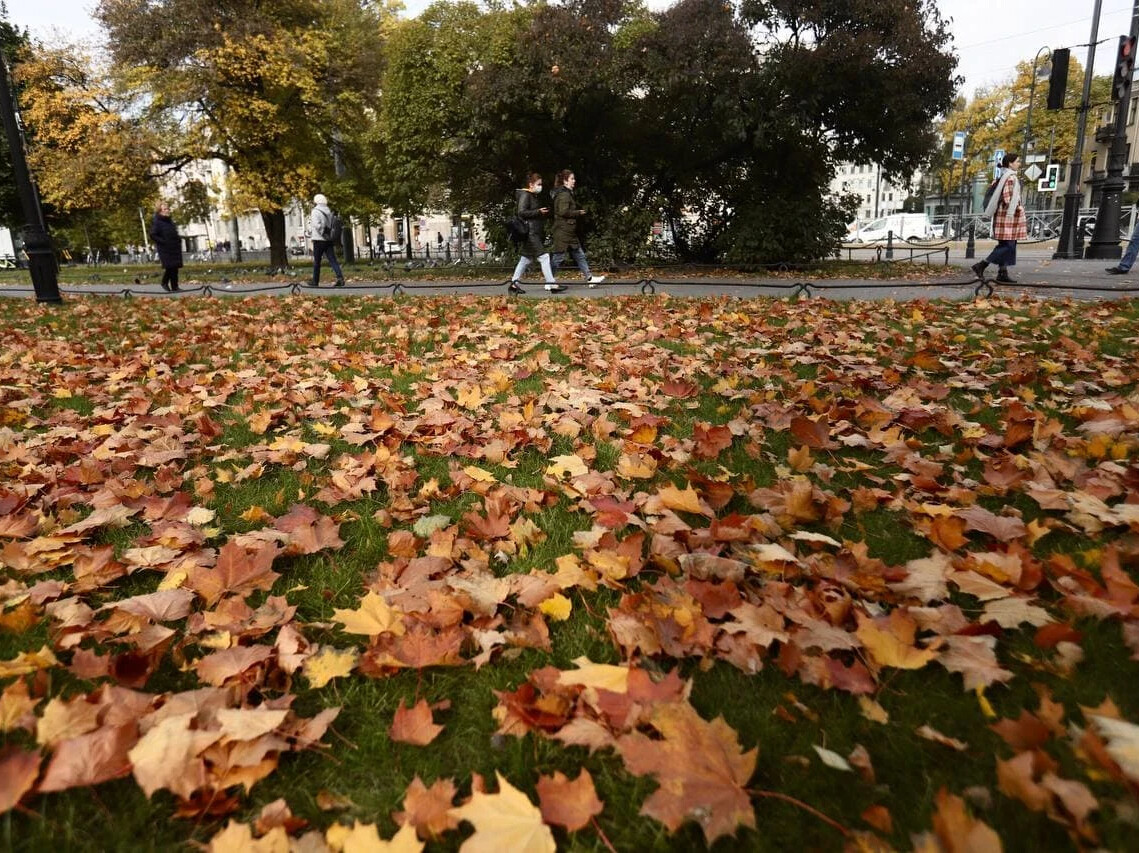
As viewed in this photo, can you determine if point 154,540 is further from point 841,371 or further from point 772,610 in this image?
point 841,371

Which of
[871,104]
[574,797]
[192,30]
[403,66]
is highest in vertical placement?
[192,30]

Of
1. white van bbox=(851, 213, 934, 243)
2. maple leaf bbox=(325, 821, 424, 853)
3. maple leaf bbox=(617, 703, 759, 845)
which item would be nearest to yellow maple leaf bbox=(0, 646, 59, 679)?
maple leaf bbox=(325, 821, 424, 853)

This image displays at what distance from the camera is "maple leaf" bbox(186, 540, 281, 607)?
6.61 feet

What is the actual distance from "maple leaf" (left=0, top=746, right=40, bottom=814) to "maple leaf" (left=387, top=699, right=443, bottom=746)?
0.65 metres

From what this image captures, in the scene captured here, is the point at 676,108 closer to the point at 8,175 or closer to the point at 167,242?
the point at 167,242

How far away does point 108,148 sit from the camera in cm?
1986

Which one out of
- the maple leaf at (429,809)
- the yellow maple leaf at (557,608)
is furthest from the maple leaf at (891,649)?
the maple leaf at (429,809)

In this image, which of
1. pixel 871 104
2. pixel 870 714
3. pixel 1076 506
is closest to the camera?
pixel 870 714

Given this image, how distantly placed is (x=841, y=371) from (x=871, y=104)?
44.8 feet

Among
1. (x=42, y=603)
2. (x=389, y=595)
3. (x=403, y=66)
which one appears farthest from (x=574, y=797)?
(x=403, y=66)

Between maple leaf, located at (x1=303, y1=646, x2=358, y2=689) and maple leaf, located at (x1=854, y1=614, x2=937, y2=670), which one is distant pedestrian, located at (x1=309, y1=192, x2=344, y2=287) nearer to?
maple leaf, located at (x1=303, y1=646, x2=358, y2=689)

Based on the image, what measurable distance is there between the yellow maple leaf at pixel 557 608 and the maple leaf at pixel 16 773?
1125 millimetres

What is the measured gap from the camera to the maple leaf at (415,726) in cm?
147

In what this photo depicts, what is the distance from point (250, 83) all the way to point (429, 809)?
25176mm
